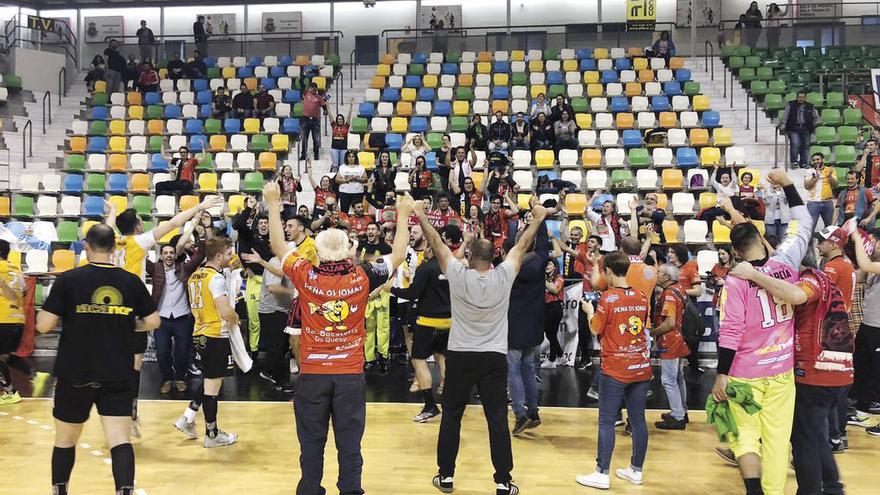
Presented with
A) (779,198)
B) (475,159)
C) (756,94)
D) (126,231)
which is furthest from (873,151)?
(126,231)

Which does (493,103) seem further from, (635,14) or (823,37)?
(823,37)

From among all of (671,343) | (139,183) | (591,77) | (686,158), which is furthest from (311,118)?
(671,343)

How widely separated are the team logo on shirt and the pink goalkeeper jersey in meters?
3.45

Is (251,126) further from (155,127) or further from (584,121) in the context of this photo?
(584,121)

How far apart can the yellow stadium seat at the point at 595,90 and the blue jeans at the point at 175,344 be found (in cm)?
1166

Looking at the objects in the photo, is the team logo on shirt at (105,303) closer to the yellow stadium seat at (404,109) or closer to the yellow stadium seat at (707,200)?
the yellow stadium seat at (707,200)

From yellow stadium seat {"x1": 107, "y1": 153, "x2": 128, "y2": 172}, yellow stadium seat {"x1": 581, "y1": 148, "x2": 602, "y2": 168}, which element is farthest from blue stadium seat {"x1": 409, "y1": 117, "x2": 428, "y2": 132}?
yellow stadium seat {"x1": 107, "y1": 153, "x2": 128, "y2": 172}

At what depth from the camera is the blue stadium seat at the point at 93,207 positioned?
575 inches

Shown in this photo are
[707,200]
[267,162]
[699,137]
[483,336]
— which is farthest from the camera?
[267,162]

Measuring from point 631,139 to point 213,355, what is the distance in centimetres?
1126

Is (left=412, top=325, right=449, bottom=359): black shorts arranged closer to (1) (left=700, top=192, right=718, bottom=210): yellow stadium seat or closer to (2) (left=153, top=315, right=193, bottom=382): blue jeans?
(2) (left=153, top=315, right=193, bottom=382): blue jeans

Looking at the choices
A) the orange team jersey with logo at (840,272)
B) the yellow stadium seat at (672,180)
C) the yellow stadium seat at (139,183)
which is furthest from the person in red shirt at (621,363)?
the yellow stadium seat at (139,183)

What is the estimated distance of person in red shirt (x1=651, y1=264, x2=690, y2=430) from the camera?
697 centimetres

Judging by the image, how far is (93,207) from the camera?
579 inches
